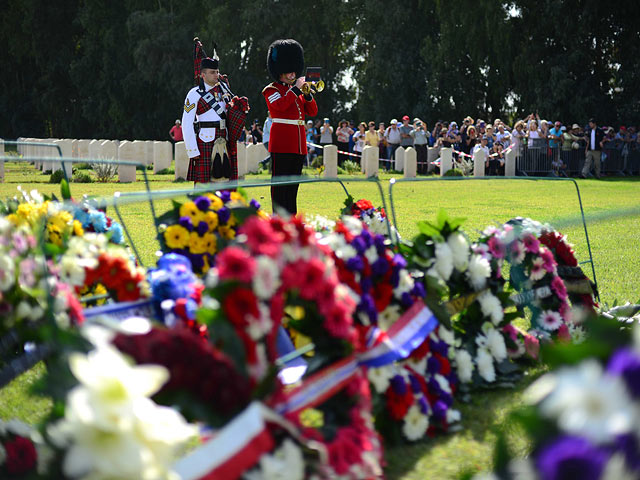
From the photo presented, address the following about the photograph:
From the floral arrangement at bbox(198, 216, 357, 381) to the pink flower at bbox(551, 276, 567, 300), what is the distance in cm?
251

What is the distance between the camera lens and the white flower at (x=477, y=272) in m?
4.07

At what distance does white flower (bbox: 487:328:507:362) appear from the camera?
13.5 feet

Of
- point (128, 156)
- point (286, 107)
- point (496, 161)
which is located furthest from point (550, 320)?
point (128, 156)

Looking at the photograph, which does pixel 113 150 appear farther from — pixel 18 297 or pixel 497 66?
pixel 18 297

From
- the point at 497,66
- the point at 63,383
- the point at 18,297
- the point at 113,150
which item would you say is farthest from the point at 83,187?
the point at 497,66

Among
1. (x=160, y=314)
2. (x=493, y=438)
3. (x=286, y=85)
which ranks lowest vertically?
(x=493, y=438)

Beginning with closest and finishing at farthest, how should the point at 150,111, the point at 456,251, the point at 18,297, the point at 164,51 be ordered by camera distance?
the point at 18,297
the point at 456,251
the point at 164,51
the point at 150,111

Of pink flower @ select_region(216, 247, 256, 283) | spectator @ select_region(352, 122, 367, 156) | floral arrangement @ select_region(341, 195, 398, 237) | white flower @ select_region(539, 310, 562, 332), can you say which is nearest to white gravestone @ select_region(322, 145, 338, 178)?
spectator @ select_region(352, 122, 367, 156)

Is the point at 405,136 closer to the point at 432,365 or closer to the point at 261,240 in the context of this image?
the point at 432,365

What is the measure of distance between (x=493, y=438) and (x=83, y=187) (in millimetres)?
16511

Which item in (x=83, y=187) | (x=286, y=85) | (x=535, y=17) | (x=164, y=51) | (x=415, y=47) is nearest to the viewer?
(x=286, y=85)

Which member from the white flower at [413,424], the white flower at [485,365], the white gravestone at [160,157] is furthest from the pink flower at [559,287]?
the white gravestone at [160,157]

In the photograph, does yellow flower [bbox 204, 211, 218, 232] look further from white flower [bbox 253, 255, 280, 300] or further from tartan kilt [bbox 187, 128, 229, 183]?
tartan kilt [bbox 187, 128, 229, 183]

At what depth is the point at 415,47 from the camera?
1481 inches
